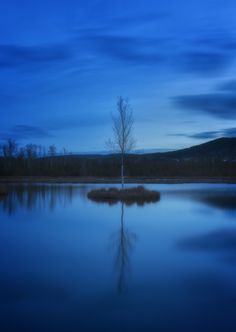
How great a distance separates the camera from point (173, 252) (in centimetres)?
953

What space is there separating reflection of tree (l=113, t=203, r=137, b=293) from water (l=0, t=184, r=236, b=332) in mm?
18

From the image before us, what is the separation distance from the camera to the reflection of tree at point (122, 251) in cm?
720

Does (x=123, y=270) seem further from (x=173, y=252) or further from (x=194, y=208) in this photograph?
(x=194, y=208)

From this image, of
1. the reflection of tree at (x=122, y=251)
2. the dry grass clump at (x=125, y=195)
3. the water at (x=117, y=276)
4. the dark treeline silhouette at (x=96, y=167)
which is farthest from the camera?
the dark treeline silhouette at (x=96, y=167)

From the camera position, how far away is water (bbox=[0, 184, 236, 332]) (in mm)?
5371

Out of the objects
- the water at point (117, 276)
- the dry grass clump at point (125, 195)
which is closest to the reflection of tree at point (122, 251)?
the water at point (117, 276)

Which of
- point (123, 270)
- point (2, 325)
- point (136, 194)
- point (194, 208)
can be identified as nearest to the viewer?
point (2, 325)

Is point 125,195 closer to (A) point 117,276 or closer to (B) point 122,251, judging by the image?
(B) point 122,251

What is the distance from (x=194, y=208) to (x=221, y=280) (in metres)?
12.6

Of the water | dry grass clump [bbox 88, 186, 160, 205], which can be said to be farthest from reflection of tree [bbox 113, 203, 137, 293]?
dry grass clump [bbox 88, 186, 160, 205]

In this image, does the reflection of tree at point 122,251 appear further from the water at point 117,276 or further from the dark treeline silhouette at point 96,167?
the dark treeline silhouette at point 96,167

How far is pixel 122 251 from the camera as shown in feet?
31.4

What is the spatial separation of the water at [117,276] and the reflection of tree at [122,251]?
0.06ft

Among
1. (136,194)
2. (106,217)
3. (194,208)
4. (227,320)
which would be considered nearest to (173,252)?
(227,320)
